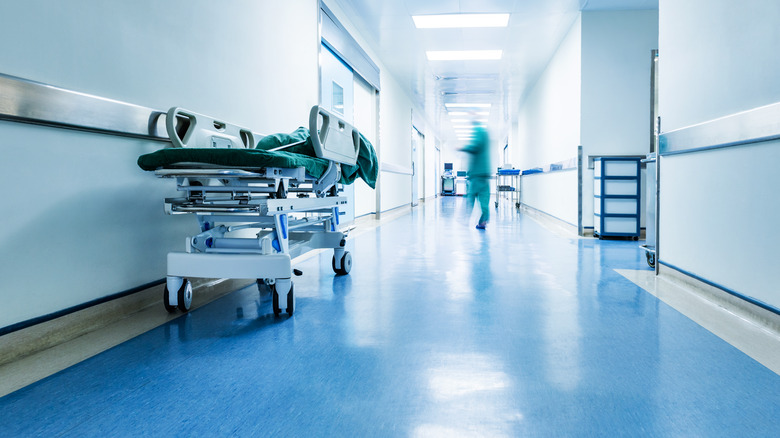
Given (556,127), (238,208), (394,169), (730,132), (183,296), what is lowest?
(183,296)

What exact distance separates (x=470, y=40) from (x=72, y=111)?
20.3 ft

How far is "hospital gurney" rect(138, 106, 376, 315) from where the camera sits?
1.88 meters

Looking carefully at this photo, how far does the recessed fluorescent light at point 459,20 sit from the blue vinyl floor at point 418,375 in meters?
4.55

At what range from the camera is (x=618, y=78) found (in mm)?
5496

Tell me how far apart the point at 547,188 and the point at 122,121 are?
751 cm

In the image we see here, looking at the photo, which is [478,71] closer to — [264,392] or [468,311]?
[468,311]

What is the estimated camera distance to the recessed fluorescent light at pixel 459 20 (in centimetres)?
585

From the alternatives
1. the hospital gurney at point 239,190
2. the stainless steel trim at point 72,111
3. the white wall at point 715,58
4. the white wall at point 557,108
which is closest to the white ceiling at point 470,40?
the white wall at point 557,108

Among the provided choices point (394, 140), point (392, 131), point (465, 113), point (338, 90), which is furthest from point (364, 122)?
point (465, 113)

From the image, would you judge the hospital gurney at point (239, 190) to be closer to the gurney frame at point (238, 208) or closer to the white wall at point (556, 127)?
the gurney frame at point (238, 208)

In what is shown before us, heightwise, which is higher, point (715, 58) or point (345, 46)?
point (345, 46)

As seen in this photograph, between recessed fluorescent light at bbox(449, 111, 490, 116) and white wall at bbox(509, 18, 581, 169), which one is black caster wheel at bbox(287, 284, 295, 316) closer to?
white wall at bbox(509, 18, 581, 169)

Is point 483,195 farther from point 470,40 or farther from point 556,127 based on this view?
point 470,40

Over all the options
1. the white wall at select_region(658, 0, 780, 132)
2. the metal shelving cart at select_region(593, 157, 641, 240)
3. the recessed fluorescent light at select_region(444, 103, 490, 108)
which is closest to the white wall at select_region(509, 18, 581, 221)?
the metal shelving cart at select_region(593, 157, 641, 240)
